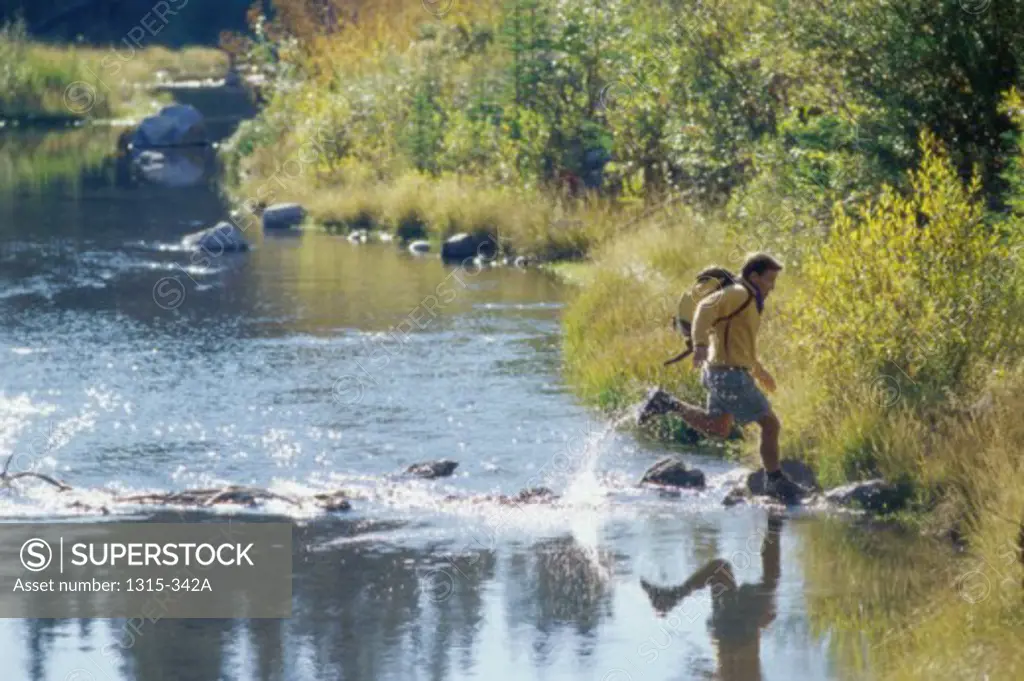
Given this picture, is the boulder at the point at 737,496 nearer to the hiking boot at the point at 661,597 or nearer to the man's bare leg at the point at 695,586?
the man's bare leg at the point at 695,586

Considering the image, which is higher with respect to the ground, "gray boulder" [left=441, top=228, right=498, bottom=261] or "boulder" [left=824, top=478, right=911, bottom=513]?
"gray boulder" [left=441, top=228, right=498, bottom=261]

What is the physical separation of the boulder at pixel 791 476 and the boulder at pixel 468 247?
15405 millimetres

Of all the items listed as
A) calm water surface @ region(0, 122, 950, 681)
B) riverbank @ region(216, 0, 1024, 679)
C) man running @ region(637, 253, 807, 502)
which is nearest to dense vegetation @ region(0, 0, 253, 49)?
riverbank @ region(216, 0, 1024, 679)

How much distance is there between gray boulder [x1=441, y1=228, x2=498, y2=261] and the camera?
30.1 meters

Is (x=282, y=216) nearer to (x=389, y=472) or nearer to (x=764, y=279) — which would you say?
(x=389, y=472)

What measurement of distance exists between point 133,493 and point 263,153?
28.1m

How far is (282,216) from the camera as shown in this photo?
3525 cm

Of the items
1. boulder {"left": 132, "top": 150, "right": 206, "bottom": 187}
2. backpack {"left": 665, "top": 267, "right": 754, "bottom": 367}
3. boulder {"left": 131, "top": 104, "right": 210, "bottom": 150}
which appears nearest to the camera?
backpack {"left": 665, "top": 267, "right": 754, "bottom": 367}

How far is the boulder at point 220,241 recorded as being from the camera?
103 ft

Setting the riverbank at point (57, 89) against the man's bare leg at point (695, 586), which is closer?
the man's bare leg at point (695, 586)

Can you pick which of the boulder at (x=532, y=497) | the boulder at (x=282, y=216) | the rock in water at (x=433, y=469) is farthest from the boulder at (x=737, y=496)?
the boulder at (x=282, y=216)

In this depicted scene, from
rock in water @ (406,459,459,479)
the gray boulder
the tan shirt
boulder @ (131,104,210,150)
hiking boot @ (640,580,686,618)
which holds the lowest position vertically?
hiking boot @ (640,580,686,618)

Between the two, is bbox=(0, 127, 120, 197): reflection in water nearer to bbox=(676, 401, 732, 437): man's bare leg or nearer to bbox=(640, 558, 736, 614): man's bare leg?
bbox=(676, 401, 732, 437): man's bare leg

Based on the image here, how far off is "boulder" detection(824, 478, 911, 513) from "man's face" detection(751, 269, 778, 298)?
5.10 ft
